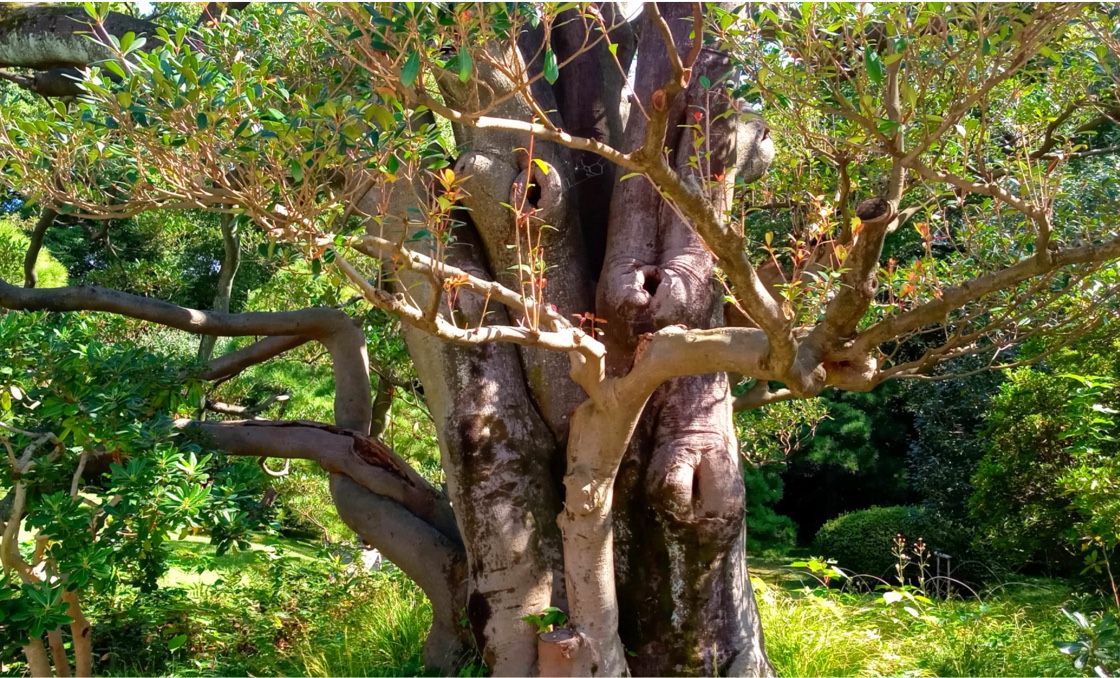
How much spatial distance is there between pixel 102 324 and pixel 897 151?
6.04 m

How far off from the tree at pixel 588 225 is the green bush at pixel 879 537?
514cm

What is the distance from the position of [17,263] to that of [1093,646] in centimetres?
782

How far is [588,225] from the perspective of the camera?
16.9 feet

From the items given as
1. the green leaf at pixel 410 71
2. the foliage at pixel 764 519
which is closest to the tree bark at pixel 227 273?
the green leaf at pixel 410 71

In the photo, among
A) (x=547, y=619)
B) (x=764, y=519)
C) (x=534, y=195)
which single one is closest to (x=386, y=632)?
(x=547, y=619)

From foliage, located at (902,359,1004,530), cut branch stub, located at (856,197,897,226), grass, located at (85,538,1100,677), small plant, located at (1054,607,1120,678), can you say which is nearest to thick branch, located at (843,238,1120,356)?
cut branch stub, located at (856,197,897,226)

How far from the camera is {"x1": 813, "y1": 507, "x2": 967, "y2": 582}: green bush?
30.9 feet

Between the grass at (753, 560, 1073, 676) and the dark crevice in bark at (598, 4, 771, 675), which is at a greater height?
the dark crevice in bark at (598, 4, 771, 675)

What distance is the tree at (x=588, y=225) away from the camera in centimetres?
281

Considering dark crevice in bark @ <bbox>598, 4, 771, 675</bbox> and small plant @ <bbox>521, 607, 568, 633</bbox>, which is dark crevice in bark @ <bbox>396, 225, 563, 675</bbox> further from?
dark crevice in bark @ <bbox>598, 4, 771, 675</bbox>

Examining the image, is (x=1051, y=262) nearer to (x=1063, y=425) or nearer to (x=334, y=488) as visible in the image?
(x=334, y=488)

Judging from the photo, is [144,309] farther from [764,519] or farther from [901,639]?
[764,519]

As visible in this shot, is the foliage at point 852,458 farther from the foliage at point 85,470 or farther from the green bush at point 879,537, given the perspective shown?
the foliage at point 85,470

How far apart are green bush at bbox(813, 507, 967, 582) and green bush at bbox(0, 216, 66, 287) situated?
8401mm
